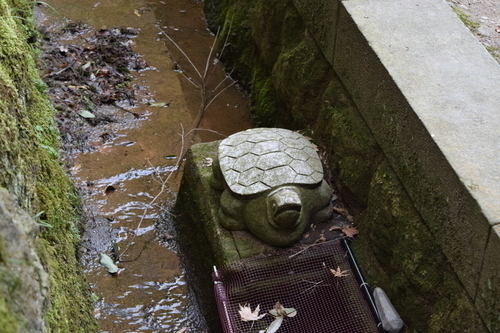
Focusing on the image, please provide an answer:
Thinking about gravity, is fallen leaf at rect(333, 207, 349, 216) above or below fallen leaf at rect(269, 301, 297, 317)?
above

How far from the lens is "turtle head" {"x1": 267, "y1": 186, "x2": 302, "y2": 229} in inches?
154

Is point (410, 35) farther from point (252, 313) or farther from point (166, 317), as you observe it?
point (166, 317)

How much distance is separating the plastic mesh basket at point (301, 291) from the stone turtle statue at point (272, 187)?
0.17 meters

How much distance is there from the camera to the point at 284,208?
3.90 metres

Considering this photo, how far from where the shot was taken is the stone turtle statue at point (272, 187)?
4016 millimetres

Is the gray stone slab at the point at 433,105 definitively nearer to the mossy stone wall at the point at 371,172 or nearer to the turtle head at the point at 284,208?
the mossy stone wall at the point at 371,172

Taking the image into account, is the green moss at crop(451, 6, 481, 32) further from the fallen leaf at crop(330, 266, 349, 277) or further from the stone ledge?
the fallen leaf at crop(330, 266, 349, 277)

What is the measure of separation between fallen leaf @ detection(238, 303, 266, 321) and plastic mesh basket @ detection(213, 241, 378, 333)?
0.9 inches

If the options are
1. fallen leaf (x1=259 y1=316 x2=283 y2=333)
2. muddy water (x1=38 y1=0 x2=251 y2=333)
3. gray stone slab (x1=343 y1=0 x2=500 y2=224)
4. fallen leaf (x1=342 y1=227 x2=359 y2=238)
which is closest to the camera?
gray stone slab (x1=343 y1=0 x2=500 y2=224)

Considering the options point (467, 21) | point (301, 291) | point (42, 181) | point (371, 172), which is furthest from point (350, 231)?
point (42, 181)

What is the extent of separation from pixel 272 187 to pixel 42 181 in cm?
141

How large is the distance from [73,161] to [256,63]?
1.97 metres

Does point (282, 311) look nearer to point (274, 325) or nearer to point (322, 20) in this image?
point (274, 325)

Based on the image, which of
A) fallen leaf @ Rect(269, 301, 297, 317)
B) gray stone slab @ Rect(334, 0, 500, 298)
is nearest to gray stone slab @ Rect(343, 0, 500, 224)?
gray stone slab @ Rect(334, 0, 500, 298)
